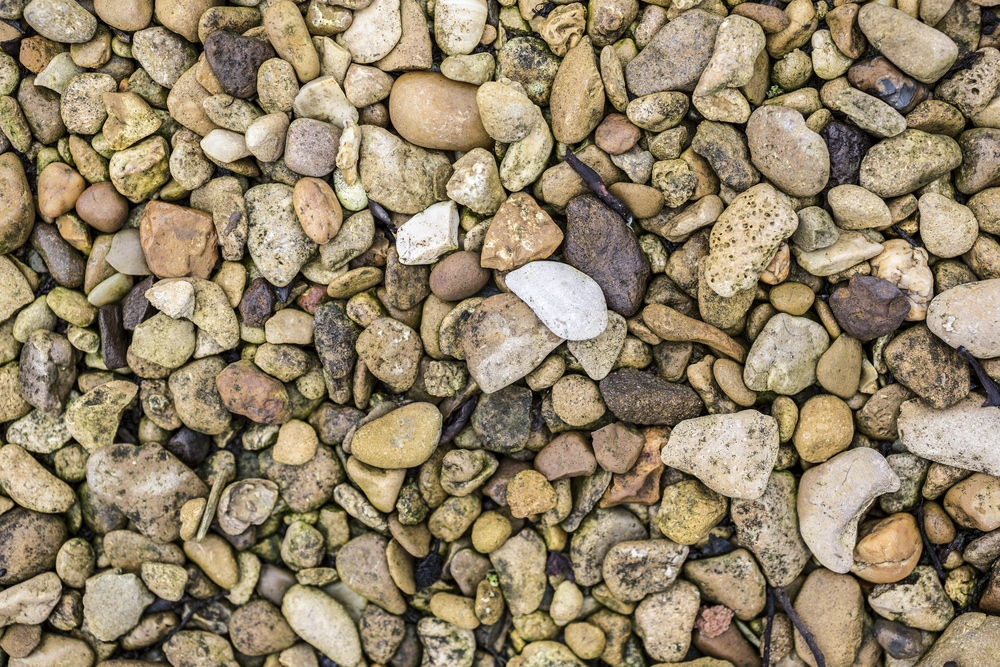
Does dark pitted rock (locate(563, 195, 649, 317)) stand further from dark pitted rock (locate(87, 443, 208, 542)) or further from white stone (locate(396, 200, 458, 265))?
dark pitted rock (locate(87, 443, 208, 542))

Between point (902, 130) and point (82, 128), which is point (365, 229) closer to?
point (82, 128)

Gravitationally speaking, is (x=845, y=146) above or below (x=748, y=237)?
above

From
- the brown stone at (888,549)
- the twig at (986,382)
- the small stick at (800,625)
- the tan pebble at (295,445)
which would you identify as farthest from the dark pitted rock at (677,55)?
the small stick at (800,625)

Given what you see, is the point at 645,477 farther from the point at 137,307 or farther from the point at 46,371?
the point at 46,371

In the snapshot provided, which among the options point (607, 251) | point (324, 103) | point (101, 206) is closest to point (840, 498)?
point (607, 251)

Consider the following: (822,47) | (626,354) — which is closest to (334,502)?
(626,354)
